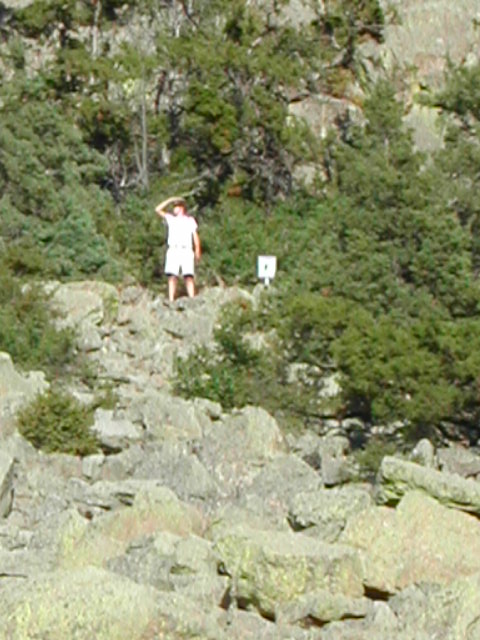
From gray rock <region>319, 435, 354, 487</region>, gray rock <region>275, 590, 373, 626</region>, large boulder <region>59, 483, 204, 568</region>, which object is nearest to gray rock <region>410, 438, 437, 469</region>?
gray rock <region>319, 435, 354, 487</region>

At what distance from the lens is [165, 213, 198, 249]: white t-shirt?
2052 cm

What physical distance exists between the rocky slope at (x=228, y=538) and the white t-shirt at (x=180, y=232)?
535 centimetres

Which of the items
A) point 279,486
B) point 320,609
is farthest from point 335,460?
point 320,609

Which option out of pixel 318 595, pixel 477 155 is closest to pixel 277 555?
pixel 318 595

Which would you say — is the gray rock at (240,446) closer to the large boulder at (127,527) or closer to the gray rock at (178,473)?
the gray rock at (178,473)

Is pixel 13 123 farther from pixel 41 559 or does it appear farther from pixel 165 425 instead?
pixel 41 559

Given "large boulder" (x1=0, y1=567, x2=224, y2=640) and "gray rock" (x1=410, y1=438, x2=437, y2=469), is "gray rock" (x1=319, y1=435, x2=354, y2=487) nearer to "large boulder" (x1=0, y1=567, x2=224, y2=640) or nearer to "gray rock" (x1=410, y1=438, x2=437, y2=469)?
"gray rock" (x1=410, y1=438, x2=437, y2=469)

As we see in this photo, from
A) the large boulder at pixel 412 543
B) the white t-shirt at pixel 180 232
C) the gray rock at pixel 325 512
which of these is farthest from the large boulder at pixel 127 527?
the white t-shirt at pixel 180 232

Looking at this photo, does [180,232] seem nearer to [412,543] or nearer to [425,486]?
[425,486]

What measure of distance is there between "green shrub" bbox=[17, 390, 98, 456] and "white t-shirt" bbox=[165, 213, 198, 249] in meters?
5.59

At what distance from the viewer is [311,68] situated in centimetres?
2708

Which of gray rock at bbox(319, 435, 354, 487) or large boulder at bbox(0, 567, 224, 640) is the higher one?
large boulder at bbox(0, 567, 224, 640)

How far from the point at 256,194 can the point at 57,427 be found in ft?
38.3

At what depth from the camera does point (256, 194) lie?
1026 inches
